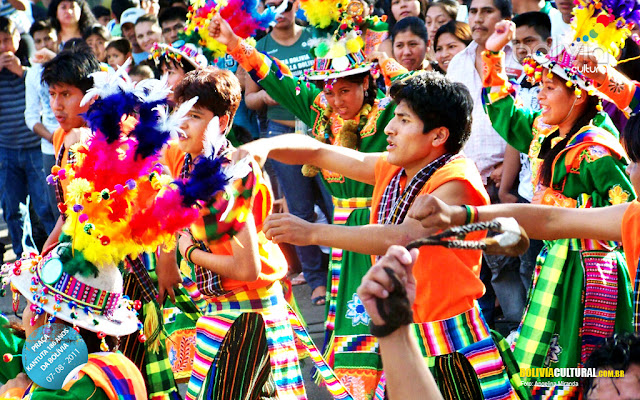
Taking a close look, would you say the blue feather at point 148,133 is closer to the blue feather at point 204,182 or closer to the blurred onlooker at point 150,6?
the blue feather at point 204,182

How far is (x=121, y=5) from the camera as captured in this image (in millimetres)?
9031

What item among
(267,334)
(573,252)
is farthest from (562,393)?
(267,334)

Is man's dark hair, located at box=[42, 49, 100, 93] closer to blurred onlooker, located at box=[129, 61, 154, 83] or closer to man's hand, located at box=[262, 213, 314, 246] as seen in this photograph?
man's hand, located at box=[262, 213, 314, 246]

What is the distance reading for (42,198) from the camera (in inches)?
303

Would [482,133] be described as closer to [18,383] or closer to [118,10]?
[18,383]

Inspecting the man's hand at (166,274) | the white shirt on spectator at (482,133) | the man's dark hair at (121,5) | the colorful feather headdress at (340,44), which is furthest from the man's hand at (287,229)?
the man's dark hair at (121,5)

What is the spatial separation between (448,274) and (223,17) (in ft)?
9.28

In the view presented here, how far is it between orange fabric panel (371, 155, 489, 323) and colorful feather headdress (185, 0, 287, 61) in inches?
101

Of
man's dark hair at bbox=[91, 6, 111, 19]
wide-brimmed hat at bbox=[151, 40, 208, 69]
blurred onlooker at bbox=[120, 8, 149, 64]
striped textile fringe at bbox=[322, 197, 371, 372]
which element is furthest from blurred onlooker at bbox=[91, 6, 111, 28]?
striped textile fringe at bbox=[322, 197, 371, 372]

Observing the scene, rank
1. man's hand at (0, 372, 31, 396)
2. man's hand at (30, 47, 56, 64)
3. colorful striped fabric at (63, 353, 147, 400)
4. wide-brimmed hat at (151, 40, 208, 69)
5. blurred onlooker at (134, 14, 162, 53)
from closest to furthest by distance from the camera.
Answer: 1. colorful striped fabric at (63, 353, 147, 400)
2. man's hand at (0, 372, 31, 396)
3. wide-brimmed hat at (151, 40, 208, 69)
4. man's hand at (30, 47, 56, 64)
5. blurred onlooker at (134, 14, 162, 53)

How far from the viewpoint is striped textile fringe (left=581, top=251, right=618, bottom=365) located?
3756mm

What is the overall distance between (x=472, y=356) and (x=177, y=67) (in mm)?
3101

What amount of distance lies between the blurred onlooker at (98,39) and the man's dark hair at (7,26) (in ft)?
2.10

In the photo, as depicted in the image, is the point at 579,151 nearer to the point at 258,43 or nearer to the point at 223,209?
the point at 223,209
